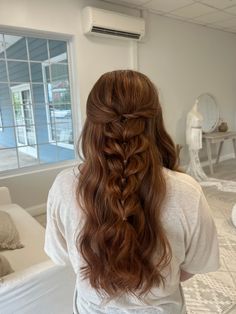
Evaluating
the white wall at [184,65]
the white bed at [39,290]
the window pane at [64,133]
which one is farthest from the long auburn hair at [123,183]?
the white wall at [184,65]

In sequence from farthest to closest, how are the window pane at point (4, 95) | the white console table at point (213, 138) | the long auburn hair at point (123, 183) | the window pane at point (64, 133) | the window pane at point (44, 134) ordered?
1. the white console table at point (213, 138)
2. the window pane at point (64, 133)
3. the window pane at point (44, 134)
4. the window pane at point (4, 95)
5. the long auburn hair at point (123, 183)

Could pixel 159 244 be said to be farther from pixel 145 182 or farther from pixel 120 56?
pixel 120 56

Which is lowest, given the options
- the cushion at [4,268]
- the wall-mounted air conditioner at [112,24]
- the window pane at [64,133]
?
the cushion at [4,268]

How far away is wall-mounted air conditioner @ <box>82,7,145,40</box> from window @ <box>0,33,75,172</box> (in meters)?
0.38

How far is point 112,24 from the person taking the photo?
10.4 feet

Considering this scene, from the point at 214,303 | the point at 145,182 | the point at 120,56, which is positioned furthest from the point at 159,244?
the point at 120,56

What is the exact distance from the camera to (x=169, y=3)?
3416mm

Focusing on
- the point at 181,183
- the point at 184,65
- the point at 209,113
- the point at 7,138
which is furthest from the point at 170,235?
the point at 209,113

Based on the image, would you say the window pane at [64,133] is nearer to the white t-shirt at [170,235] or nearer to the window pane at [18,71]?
the window pane at [18,71]

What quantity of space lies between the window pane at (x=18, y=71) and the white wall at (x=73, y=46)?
0.36 meters

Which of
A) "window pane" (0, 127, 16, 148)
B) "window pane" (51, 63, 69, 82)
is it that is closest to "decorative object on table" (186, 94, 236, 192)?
"window pane" (51, 63, 69, 82)

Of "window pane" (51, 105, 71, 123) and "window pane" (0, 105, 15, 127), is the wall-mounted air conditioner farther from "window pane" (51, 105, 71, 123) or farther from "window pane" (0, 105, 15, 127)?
"window pane" (0, 105, 15, 127)

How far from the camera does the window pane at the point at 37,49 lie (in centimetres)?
297

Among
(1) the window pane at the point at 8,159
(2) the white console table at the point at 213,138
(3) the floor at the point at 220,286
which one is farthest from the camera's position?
(2) the white console table at the point at 213,138
